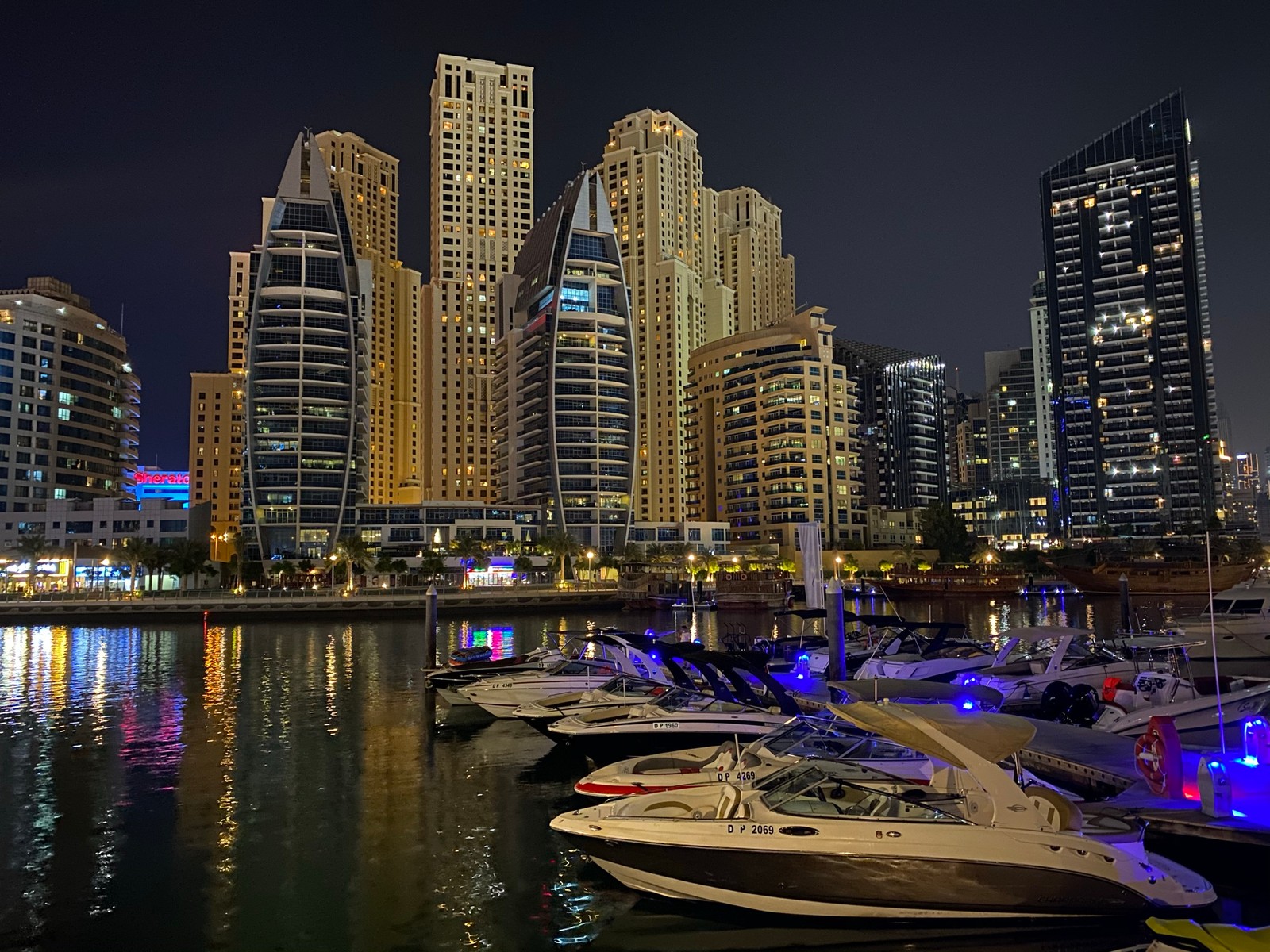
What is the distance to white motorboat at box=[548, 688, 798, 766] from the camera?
2581cm

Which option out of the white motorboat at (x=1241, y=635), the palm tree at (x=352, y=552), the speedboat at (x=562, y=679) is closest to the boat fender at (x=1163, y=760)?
the speedboat at (x=562, y=679)

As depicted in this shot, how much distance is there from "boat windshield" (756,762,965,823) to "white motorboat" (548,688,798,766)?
883cm

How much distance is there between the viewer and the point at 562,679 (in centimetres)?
3397

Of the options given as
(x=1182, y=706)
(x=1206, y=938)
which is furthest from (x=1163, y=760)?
(x=1206, y=938)

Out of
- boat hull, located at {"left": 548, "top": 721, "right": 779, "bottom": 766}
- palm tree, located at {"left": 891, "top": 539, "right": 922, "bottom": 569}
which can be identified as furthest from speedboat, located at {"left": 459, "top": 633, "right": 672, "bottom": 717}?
palm tree, located at {"left": 891, "top": 539, "right": 922, "bottom": 569}

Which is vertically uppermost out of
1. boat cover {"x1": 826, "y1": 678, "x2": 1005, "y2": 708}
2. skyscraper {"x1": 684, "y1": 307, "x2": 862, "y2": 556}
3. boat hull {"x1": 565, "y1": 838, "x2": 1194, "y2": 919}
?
skyscraper {"x1": 684, "y1": 307, "x2": 862, "y2": 556}

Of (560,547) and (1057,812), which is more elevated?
(560,547)

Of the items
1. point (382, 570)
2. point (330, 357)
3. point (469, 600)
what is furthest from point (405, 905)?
point (330, 357)

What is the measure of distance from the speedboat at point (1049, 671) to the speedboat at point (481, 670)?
18215 mm

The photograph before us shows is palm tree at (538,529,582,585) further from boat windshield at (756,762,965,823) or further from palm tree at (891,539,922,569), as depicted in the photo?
boat windshield at (756,762,965,823)

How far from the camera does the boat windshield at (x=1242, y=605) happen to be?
45094mm

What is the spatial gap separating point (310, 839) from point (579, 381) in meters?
155

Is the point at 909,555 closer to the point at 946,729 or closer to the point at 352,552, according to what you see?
the point at 352,552

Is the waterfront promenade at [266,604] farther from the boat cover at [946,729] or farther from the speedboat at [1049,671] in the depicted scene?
the boat cover at [946,729]
